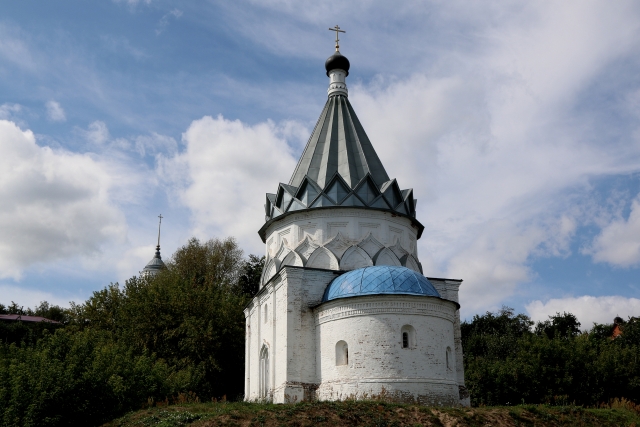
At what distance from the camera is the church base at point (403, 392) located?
1584 cm

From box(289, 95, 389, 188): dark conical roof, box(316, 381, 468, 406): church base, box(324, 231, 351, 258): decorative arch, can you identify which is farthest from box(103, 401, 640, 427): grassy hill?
box(289, 95, 389, 188): dark conical roof

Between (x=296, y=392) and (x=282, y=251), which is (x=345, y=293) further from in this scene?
(x=282, y=251)

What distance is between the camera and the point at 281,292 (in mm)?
18719

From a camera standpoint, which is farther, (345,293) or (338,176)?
(338,176)

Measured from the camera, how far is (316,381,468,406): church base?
15836 millimetres

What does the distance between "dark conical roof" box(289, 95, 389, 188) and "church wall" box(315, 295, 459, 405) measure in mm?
5470

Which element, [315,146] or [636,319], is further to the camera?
[636,319]

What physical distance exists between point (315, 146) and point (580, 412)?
1242 cm

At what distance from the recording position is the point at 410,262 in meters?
20.7

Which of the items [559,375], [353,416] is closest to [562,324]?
[559,375]

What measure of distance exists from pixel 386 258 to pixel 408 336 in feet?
12.8

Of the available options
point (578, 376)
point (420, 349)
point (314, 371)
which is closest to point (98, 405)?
point (314, 371)

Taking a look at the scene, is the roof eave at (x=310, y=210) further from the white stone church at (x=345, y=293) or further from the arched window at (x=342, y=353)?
the arched window at (x=342, y=353)

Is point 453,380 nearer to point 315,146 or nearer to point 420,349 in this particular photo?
point 420,349
